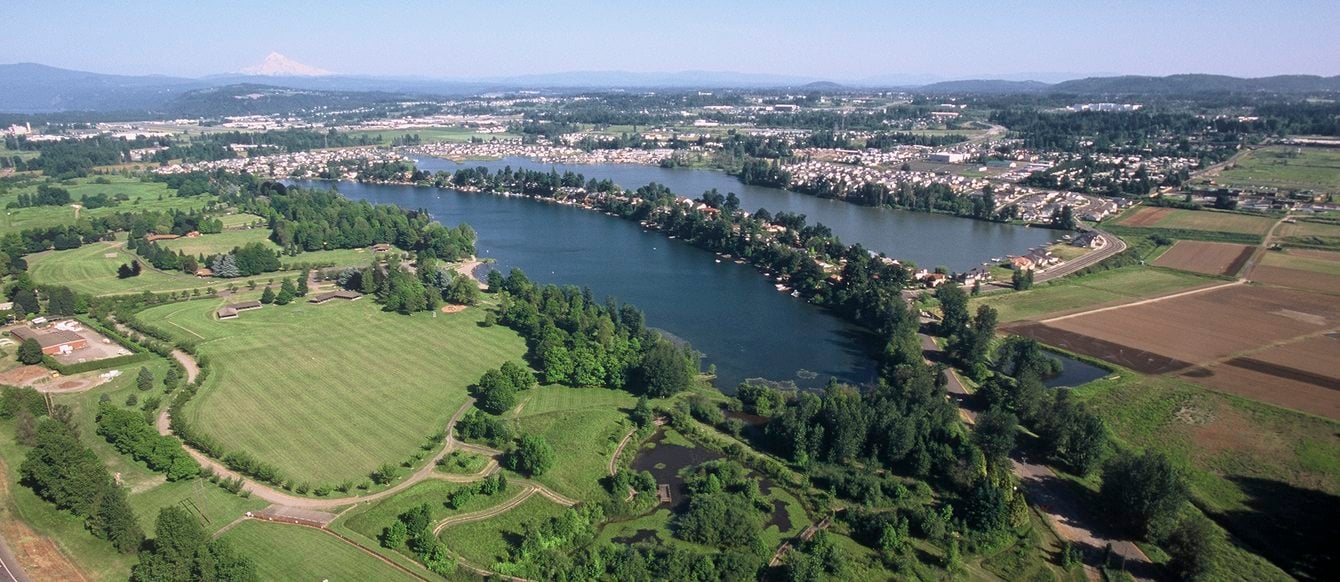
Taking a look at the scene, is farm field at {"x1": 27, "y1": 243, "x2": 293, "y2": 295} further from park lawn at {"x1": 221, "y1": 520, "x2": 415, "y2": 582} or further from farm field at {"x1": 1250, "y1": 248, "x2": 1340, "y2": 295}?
farm field at {"x1": 1250, "y1": 248, "x2": 1340, "y2": 295}

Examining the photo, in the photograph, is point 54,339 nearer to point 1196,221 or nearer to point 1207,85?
point 1196,221

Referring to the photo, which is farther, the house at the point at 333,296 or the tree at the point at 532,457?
the house at the point at 333,296

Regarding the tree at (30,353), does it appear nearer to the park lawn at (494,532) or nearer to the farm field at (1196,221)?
the park lawn at (494,532)

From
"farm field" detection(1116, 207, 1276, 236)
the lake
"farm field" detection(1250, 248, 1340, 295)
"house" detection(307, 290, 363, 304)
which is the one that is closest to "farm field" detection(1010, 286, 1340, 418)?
"farm field" detection(1250, 248, 1340, 295)

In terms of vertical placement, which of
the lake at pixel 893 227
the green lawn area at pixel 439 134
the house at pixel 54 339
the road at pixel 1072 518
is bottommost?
the road at pixel 1072 518

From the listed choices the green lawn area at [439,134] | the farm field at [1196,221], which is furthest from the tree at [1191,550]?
the green lawn area at [439,134]

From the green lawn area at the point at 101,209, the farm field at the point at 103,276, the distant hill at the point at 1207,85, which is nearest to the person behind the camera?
the farm field at the point at 103,276
